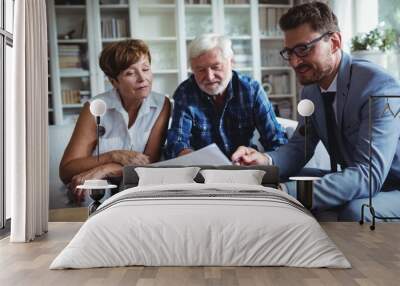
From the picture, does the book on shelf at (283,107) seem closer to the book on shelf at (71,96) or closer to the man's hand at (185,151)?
the man's hand at (185,151)

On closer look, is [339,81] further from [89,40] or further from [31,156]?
[31,156]

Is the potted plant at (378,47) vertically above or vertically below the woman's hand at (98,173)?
above

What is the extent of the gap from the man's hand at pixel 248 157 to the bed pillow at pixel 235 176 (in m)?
0.25

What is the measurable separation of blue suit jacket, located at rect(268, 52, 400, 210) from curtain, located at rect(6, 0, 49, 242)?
2.50 meters

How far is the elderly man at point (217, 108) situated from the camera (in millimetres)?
6543

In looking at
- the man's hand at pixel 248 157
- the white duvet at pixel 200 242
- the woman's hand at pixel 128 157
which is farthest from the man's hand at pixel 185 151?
the white duvet at pixel 200 242

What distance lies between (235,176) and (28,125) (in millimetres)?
2131

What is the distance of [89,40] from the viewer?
672 centimetres

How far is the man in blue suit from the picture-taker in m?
6.22

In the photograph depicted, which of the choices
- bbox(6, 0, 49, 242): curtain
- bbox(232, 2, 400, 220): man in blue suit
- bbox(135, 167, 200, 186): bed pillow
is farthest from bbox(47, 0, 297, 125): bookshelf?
bbox(135, 167, 200, 186): bed pillow

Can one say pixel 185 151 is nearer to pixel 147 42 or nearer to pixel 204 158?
pixel 204 158

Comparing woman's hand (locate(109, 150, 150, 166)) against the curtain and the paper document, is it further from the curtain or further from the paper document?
the curtain

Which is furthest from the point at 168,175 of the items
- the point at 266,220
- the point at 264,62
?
the point at 266,220

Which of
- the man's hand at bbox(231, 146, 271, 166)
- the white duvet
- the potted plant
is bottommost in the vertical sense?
the white duvet
